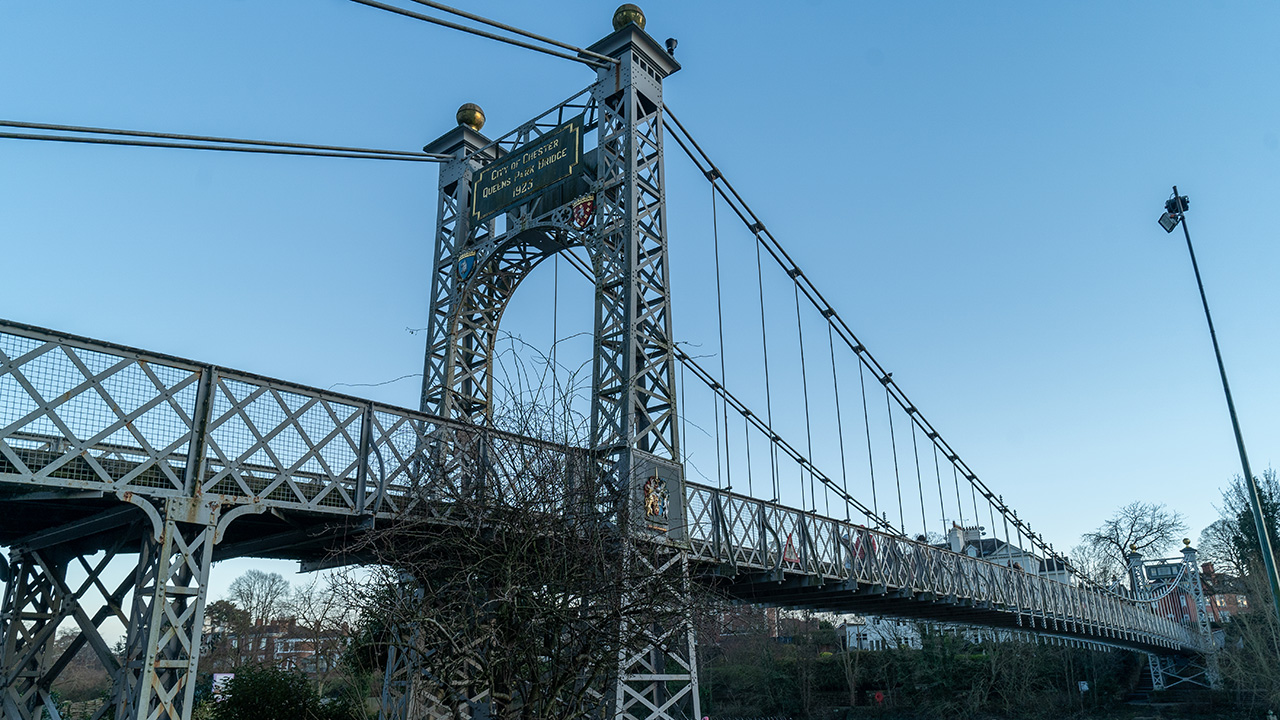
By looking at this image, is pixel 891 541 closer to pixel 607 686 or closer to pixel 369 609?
pixel 607 686

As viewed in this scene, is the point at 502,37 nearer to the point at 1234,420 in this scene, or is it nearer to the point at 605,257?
the point at 605,257

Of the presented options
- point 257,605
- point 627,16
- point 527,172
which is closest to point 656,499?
point 527,172

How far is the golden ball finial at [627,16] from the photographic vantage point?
1543 cm

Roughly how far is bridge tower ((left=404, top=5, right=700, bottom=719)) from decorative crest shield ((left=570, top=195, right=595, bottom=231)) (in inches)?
1.0

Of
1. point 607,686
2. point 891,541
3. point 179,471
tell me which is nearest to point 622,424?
point 607,686

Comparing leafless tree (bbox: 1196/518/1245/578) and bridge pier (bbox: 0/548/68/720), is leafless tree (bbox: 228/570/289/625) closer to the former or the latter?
bridge pier (bbox: 0/548/68/720)

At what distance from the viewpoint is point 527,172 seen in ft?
53.3

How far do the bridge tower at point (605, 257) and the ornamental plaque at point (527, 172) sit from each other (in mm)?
27

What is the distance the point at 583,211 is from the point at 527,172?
5.74ft

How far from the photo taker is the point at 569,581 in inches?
333

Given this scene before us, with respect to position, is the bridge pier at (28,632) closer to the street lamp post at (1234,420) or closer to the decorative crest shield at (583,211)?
the decorative crest shield at (583,211)

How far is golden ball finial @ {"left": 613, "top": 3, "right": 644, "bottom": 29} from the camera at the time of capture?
1543 cm

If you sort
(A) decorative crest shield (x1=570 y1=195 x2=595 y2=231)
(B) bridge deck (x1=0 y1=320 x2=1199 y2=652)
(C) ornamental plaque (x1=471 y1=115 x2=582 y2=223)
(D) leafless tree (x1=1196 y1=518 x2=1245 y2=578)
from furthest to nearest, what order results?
(D) leafless tree (x1=1196 y1=518 x2=1245 y2=578) → (C) ornamental plaque (x1=471 y1=115 x2=582 y2=223) → (A) decorative crest shield (x1=570 y1=195 x2=595 y2=231) → (B) bridge deck (x1=0 y1=320 x2=1199 y2=652)

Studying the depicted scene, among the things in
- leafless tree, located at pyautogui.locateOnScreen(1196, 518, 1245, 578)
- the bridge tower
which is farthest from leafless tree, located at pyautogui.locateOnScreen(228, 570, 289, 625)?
leafless tree, located at pyautogui.locateOnScreen(1196, 518, 1245, 578)
